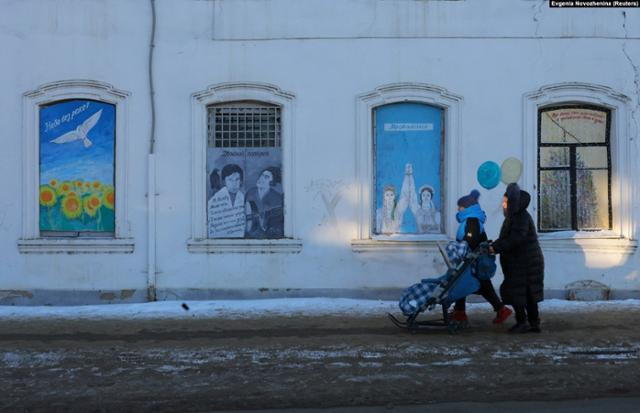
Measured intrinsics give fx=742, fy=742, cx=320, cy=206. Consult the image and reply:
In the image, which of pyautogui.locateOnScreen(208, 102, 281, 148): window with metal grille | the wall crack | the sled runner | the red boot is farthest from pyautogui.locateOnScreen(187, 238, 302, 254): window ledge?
the wall crack

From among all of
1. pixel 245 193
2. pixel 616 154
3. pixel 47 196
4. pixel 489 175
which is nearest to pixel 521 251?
pixel 489 175

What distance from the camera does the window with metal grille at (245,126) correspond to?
10508 millimetres

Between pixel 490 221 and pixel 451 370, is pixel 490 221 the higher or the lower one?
the higher one

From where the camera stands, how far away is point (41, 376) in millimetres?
6820

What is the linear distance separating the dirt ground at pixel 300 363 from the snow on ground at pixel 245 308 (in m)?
0.31

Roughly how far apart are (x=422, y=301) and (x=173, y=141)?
4.31 m

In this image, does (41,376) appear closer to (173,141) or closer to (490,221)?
(173,141)

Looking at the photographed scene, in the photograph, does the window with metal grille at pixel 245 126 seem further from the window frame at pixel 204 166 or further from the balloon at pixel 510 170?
the balloon at pixel 510 170

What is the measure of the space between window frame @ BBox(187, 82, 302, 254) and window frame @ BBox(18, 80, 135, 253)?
0.95 metres

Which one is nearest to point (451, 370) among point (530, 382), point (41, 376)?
point (530, 382)

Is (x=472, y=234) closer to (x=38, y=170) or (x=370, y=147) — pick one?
(x=370, y=147)

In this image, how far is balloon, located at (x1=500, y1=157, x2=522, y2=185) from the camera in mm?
10344

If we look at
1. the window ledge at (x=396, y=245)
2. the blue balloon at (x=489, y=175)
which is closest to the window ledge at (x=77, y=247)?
the window ledge at (x=396, y=245)

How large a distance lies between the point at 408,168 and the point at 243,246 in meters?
2.58
